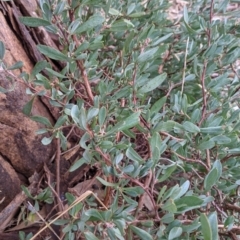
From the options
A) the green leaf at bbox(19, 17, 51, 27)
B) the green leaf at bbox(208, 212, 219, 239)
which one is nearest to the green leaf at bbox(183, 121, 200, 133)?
the green leaf at bbox(208, 212, 219, 239)

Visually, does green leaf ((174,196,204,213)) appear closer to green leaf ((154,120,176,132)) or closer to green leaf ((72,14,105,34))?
green leaf ((154,120,176,132))

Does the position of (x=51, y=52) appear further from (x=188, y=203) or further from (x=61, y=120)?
(x=188, y=203)

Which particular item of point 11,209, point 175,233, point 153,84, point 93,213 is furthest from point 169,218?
point 11,209

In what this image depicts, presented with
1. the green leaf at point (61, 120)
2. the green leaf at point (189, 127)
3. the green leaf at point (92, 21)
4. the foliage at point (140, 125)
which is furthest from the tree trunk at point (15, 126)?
the green leaf at point (189, 127)

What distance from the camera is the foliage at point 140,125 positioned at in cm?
71

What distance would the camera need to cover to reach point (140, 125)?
80cm

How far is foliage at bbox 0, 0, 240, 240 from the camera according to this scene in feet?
2.33

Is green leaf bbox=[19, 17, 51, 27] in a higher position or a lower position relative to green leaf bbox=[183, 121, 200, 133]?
higher

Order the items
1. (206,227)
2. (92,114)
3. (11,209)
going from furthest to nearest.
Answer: (11,209) → (92,114) → (206,227)

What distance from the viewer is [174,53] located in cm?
128

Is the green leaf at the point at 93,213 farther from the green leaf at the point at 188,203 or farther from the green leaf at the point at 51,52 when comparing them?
the green leaf at the point at 51,52

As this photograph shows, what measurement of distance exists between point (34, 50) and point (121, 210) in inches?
24.1

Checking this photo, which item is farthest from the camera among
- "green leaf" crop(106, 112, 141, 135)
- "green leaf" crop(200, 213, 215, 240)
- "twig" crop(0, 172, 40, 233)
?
"twig" crop(0, 172, 40, 233)

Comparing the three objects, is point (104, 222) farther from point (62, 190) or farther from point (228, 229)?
point (62, 190)
